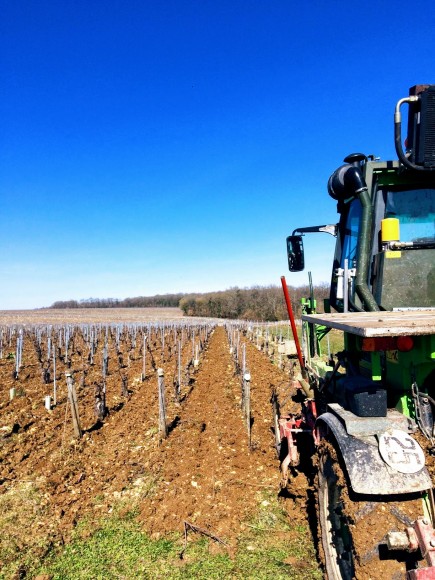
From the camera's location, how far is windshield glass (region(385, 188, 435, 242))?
318cm

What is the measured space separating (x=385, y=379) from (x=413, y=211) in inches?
55.3

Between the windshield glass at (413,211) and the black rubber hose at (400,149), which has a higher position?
the black rubber hose at (400,149)

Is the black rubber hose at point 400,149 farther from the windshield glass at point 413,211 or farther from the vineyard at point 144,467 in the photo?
the vineyard at point 144,467

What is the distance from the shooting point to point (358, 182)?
3.20 metres

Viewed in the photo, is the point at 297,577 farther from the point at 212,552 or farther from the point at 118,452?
the point at 118,452

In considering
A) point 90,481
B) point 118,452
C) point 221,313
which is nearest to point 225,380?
point 118,452

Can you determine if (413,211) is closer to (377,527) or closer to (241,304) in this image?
(377,527)

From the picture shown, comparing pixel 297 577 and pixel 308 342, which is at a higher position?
pixel 308 342

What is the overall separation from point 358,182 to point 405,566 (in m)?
2.56

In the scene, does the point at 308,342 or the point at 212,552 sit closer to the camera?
the point at 212,552

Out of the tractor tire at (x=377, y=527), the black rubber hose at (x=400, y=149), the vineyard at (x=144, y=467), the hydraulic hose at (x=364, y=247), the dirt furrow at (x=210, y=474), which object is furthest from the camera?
the dirt furrow at (x=210, y=474)

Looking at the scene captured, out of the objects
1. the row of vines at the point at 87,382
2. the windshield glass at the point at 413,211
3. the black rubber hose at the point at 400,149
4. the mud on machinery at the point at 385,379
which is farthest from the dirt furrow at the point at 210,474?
the black rubber hose at the point at 400,149

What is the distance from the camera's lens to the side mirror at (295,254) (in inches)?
179

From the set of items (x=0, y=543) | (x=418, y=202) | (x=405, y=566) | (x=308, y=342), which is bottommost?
(x=0, y=543)
